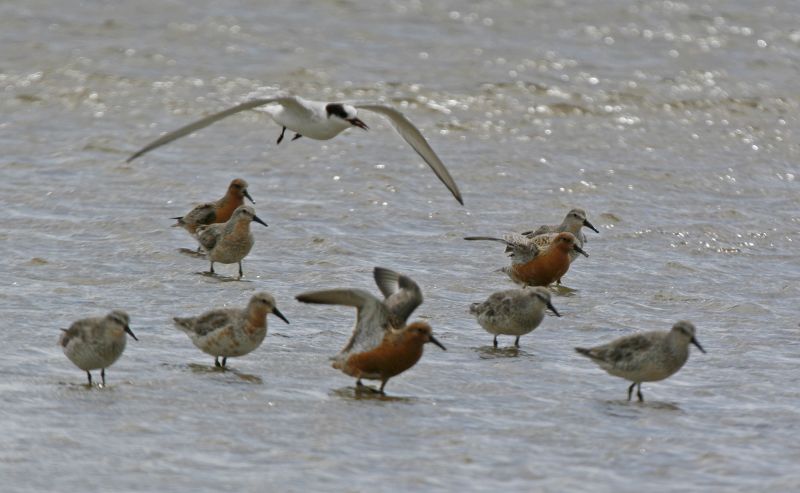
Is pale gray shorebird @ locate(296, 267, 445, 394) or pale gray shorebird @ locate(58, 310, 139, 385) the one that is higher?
pale gray shorebird @ locate(296, 267, 445, 394)

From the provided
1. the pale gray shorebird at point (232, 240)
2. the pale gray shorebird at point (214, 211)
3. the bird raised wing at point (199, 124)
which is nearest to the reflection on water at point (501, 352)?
the bird raised wing at point (199, 124)

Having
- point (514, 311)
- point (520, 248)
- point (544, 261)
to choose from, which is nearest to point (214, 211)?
point (520, 248)

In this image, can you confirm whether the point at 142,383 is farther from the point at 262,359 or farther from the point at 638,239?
the point at 638,239

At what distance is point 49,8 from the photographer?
91.4 feet

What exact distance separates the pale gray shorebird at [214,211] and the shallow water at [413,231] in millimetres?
255

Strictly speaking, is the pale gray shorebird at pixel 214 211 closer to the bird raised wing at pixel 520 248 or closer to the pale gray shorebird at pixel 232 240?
the pale gray shorebird at pixel 232 240

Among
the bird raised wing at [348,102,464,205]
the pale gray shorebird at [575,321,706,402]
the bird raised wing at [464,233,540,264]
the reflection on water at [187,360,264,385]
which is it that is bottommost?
the reflection on water at [187,360,264,385]

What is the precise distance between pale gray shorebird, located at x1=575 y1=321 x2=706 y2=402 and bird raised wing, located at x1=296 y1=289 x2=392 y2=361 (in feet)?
4.86

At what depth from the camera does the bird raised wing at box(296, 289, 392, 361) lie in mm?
9906

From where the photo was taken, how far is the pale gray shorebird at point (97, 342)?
9.73m

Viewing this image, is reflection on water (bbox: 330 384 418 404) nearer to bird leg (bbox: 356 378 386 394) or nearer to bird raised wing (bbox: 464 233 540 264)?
bird leg (bbox: 356 378 386 394)

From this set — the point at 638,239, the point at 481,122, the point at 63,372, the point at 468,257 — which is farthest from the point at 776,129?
the point at 63,372

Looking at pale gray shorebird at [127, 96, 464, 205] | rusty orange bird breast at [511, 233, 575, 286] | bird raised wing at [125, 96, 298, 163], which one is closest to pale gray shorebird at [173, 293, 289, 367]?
bird raised wing at [125, 96, 298, 163]

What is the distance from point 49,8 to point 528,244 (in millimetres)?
16562
